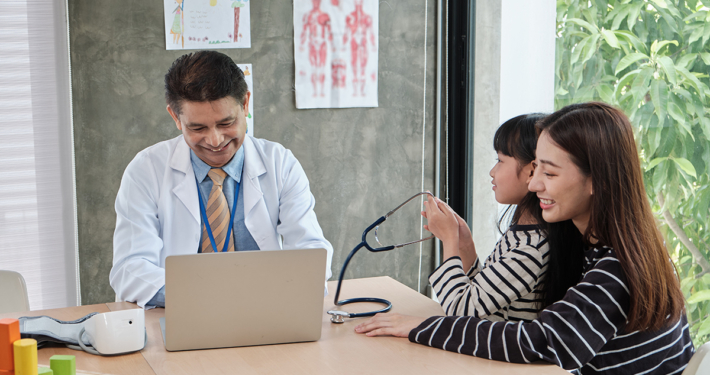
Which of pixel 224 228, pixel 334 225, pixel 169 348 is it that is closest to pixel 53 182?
pixel 224 228

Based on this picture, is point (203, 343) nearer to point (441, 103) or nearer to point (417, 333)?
point (417, 333)

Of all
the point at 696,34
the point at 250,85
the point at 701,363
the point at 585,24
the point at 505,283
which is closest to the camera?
the point at 701,363

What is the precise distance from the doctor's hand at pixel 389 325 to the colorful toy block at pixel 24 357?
2.43 ft

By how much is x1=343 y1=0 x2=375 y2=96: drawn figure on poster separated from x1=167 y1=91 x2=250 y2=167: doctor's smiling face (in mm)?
1290

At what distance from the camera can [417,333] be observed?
144 cm

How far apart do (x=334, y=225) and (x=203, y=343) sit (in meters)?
1.86

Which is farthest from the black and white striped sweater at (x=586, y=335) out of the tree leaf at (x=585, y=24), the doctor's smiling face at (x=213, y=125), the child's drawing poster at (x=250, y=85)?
the child's drawing poster at (x=250, y=85)

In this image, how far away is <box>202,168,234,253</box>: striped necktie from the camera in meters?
1.99

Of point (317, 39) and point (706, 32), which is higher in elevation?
point (317, 39)

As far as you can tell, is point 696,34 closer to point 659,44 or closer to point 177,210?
point 659,44

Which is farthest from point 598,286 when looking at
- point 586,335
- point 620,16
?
point 620,16

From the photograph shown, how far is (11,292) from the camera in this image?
73.7 inches

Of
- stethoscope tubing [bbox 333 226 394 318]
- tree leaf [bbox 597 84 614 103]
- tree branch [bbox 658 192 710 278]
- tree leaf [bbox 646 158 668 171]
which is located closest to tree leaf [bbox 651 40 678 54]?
tree leaf [bbox 597 84 614 103]

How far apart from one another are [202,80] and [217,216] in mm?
444
